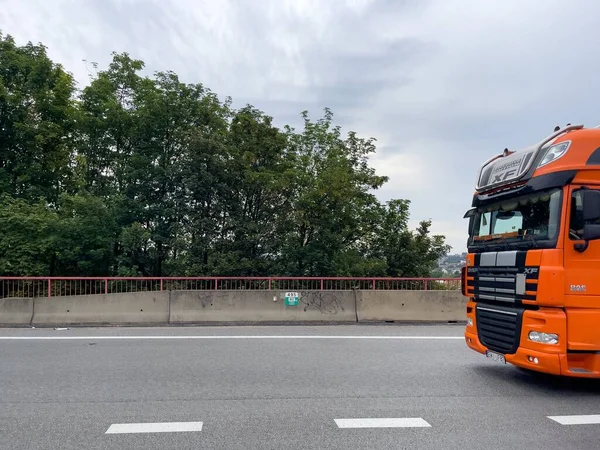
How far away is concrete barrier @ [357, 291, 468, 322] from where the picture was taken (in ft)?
40.9

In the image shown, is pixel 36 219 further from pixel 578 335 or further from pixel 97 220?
pixel 578 335

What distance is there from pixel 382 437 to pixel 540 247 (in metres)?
3.06

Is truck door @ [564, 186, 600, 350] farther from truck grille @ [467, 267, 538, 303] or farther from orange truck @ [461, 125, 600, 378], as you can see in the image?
truck grille @ [467, 267, 538, 303]

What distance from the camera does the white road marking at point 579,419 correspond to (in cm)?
486

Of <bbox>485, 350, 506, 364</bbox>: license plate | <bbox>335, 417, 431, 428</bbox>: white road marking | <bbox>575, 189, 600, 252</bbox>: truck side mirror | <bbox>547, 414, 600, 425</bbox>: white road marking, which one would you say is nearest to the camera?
<bbox>335, 417, 431, 428</bbox>: white road marking

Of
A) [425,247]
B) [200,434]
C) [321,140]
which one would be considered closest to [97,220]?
[321,140]

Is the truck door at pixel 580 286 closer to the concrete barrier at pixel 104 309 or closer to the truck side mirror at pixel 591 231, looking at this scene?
the truck side mirror at pixel 591 231

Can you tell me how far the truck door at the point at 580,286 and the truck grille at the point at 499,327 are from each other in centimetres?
60

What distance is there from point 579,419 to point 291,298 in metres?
8.15

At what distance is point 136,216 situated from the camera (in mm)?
20062

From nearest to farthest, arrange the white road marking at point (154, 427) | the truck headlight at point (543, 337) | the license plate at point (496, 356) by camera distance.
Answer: the white road marking at point (154, 427)
the truck headlight at point (543, 337)
the license plate at point (496, 356)

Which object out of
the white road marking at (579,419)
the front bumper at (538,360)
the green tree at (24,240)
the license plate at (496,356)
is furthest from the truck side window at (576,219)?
the green tree at (24,240)

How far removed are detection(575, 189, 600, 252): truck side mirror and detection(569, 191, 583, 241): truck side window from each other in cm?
5

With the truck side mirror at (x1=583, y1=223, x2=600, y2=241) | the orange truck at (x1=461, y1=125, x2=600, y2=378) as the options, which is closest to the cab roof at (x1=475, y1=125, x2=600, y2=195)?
the orange truck at (x1=461, y1=125, x2=600, y2=378)
